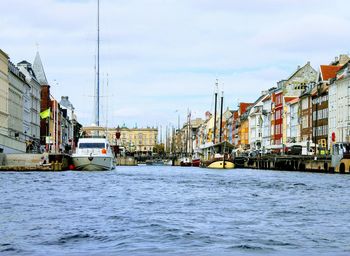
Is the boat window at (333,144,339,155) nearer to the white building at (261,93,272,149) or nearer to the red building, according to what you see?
the red building

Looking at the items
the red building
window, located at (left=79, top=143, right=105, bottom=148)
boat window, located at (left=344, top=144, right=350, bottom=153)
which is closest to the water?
window, located at (left=79, top=143, right=105, bottom=148)

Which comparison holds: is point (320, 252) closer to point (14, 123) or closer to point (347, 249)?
point (347, 249)

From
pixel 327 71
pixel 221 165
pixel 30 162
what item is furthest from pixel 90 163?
pixel 327 71

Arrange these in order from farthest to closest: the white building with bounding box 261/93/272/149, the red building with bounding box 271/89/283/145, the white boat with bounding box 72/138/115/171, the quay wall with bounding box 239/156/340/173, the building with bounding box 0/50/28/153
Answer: the white building with bounding box 261/93/272/149 → the red building with bounding box 271/89/283/145 → the building with bounding box 0/50/28/153 → the quay wall with bounding box 239/156/340/173 → the white boat with bounding box 72/138/115/171

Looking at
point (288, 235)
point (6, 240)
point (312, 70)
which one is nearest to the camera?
point (6, 240)

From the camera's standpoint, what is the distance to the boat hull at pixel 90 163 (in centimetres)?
8862

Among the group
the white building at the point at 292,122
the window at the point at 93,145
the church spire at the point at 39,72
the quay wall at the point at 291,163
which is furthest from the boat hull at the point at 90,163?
the church spire at the point at 39,72

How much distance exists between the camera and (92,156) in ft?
292

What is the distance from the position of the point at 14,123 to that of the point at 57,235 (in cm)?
11089

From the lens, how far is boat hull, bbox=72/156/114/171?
291 feet

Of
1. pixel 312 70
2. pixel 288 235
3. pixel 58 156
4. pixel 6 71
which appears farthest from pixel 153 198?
pixel 312 70

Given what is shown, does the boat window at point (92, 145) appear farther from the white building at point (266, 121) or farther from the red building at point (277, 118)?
the white building at point (266, 121)

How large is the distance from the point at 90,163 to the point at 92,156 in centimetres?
82

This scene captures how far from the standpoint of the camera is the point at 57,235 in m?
21.1
